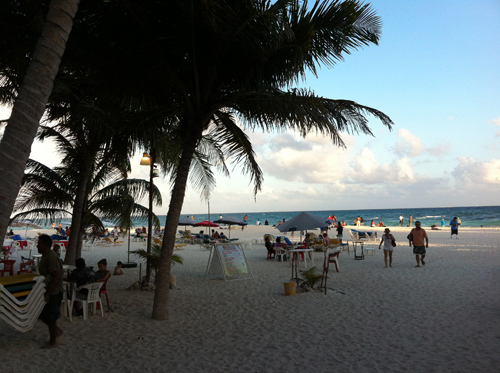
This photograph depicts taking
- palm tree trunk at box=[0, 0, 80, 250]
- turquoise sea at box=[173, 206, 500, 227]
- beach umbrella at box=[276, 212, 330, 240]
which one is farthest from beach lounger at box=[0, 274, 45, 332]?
turquoise sea at box=[173, 206, 500, 227]

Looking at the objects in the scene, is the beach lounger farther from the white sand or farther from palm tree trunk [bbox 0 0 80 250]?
palm tree trunk [bbox 0 0 80 250]

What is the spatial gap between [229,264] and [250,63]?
6340 mm

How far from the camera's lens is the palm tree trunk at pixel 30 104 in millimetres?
2965

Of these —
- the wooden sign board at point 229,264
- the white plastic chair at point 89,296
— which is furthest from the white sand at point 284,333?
the wooden sign board at point 229,264

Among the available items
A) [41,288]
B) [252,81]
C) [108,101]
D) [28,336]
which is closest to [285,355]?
[41,288]

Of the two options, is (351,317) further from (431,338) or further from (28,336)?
(28,336)

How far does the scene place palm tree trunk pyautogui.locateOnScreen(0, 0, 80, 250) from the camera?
2965 mm

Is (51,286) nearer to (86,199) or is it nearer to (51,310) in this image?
(51,310)

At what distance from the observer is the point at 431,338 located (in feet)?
16.8

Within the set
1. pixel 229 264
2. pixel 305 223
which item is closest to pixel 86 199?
pixel 229 264

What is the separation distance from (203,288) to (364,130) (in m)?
5.64

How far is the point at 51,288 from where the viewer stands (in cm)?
468

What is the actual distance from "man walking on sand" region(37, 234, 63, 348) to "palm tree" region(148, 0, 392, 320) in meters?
1.61

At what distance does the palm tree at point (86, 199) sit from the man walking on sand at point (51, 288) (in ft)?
18.6
